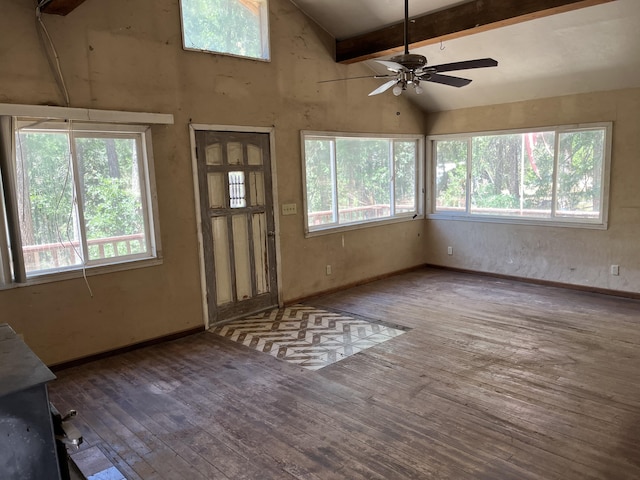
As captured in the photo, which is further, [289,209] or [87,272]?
[289,209]

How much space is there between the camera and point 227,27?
15.1ft

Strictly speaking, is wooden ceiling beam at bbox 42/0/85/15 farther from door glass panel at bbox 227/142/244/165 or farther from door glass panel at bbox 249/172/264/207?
door glass panel at bbox 249/172/264/207

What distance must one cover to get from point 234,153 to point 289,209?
934mm

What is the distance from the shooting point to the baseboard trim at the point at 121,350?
147 inches

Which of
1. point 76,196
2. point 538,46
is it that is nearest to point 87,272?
point 76,196

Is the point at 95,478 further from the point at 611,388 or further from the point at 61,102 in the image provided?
the point at 611,388

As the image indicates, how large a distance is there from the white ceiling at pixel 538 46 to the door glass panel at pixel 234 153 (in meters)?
1.80

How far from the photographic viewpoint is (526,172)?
600cm

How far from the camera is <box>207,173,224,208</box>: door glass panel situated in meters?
4.59

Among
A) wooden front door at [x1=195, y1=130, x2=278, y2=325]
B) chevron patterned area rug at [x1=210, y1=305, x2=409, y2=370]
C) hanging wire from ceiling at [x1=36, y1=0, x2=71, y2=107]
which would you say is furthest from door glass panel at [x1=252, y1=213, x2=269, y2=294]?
hanging wire from ceiling at [x1=36, y1=0, x2=71, y2=107]

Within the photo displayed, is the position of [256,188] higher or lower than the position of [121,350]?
higher

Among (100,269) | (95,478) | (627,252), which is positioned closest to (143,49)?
(100,269)

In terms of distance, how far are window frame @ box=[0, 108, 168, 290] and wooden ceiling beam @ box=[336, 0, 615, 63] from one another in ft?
8.01

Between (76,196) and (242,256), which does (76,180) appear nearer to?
(76,196)
